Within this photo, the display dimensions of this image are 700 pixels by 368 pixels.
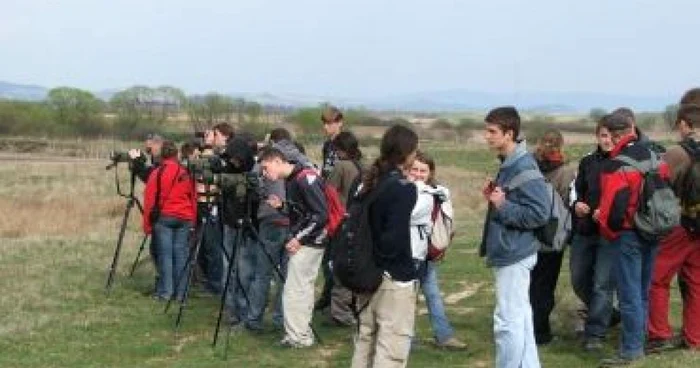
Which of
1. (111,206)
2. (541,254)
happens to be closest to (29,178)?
(111,206)

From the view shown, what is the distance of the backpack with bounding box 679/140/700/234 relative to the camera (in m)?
7.11

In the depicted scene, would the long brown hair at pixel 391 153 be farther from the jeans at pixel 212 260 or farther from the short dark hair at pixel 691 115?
the jeans at pixel 212 260

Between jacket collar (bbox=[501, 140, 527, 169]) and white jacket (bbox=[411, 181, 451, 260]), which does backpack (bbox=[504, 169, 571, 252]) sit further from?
white jacket (bbox=[411, 181, 451, 260])

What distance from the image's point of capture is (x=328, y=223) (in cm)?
784

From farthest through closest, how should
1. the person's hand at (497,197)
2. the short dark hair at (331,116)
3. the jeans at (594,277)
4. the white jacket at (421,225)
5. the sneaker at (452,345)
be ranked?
the short dark hair at (331,116) < the sneaker at (452,345) < the jeans at (594,277) < the person's hand at (497,197) < the white jacket at (421,225)

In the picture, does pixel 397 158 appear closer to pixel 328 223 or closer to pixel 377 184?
pixel 377 184

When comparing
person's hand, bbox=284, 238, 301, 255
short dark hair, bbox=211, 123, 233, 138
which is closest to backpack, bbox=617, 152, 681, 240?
person's hand, bbox=284, 238, 301, 255

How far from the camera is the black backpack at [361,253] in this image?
562cm

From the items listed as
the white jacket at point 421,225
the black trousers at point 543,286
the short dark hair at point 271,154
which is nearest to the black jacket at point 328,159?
the short dark hair at point 271,154

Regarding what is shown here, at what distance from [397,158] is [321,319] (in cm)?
413

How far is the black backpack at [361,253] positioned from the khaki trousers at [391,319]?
101 mm

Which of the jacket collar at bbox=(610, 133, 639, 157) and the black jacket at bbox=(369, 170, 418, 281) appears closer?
the black jacket at bbox=(369, 170, 418, 281)

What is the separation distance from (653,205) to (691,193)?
54 centimetres

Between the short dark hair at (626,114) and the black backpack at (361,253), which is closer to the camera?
the black backpack at (361,253)
